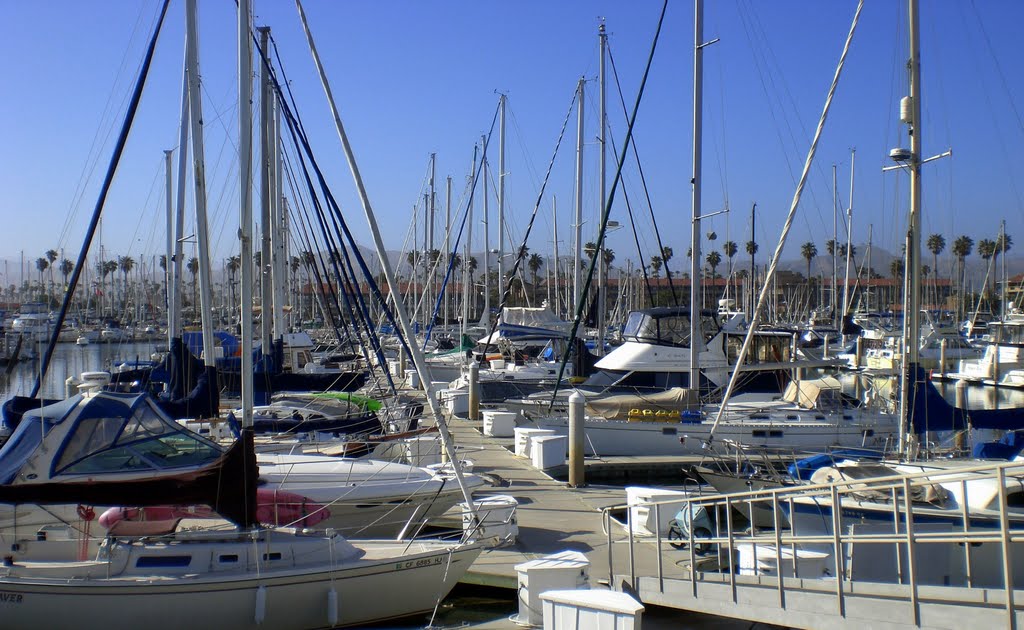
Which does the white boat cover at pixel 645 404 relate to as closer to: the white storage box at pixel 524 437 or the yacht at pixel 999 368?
the white storage box at pixel 524 437

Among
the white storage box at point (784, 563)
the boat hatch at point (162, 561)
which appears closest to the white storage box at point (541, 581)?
the white storage box at point (784, 563)

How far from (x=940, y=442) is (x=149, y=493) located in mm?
13735

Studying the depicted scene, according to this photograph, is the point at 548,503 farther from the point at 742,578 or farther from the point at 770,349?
the point at 770,349

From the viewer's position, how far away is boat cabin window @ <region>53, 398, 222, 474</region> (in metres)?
9.79

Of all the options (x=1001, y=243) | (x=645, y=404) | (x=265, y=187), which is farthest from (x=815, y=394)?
(x=1001, y=243)

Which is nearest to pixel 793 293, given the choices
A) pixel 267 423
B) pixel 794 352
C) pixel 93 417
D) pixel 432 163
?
pixel 432 163

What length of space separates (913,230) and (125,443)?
11.1 m

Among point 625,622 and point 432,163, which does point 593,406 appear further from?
point 432,163

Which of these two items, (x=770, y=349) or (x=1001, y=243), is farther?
(x=1001, y=243)

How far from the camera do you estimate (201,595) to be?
9.31m

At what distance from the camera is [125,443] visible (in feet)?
32.9

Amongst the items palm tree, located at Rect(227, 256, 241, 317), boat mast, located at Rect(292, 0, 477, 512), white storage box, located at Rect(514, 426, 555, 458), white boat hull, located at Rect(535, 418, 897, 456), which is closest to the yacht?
white boat hull, located at Rect(535, 418, 897, 456)

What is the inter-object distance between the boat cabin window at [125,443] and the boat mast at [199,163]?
6.69m

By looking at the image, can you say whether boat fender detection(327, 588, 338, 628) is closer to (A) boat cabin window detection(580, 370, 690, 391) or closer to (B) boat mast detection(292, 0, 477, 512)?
(B) boat mast detection(292, 0, 477, 512)
